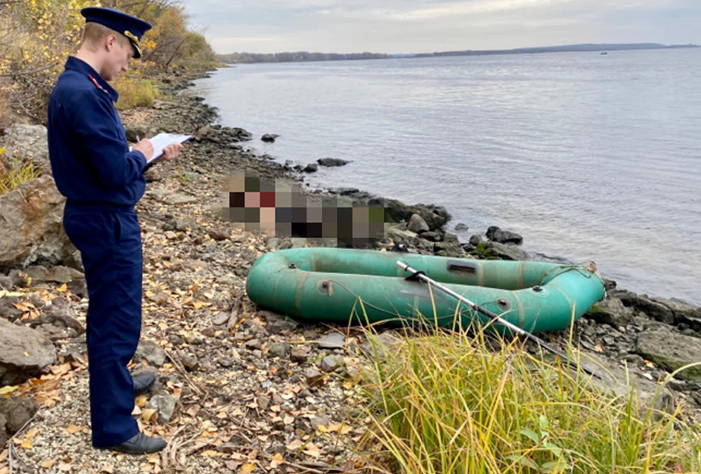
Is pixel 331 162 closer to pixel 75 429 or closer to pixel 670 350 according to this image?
pixel 670 350

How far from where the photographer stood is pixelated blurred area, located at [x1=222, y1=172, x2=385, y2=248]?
28.3 ft

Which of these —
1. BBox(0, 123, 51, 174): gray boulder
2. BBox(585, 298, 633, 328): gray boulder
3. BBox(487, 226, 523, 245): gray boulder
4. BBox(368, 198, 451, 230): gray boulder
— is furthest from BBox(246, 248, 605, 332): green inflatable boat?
BBox(368, 198, 451, 230): gray boulder

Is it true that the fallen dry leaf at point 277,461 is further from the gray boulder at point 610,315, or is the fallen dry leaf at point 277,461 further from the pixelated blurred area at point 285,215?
→ the pixelated blurred area at point 285,215

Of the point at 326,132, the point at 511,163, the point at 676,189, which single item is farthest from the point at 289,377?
the point at 326,132

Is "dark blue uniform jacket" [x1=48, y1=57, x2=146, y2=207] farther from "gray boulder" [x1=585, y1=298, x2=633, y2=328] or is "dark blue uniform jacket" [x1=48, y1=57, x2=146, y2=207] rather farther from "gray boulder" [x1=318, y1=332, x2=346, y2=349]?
"gray boulder" [x1=585, y1=298, x2=633, y2=328]

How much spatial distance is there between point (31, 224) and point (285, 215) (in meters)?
4.14

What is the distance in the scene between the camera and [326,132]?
88.3 ft

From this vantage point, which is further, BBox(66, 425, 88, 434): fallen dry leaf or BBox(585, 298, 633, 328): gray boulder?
BBox(585, 298, 633, 328): gray boulder

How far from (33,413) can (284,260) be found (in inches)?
119

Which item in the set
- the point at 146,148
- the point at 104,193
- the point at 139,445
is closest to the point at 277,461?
the point at 139,445

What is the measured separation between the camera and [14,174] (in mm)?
6270

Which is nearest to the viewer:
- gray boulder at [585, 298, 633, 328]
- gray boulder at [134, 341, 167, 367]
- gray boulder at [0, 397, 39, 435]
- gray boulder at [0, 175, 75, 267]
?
gray boulder at [0, 397, 39, 435]

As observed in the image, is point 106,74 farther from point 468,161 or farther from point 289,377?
point 468,161

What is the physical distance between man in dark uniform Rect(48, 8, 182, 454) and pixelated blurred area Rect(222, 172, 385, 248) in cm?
552
